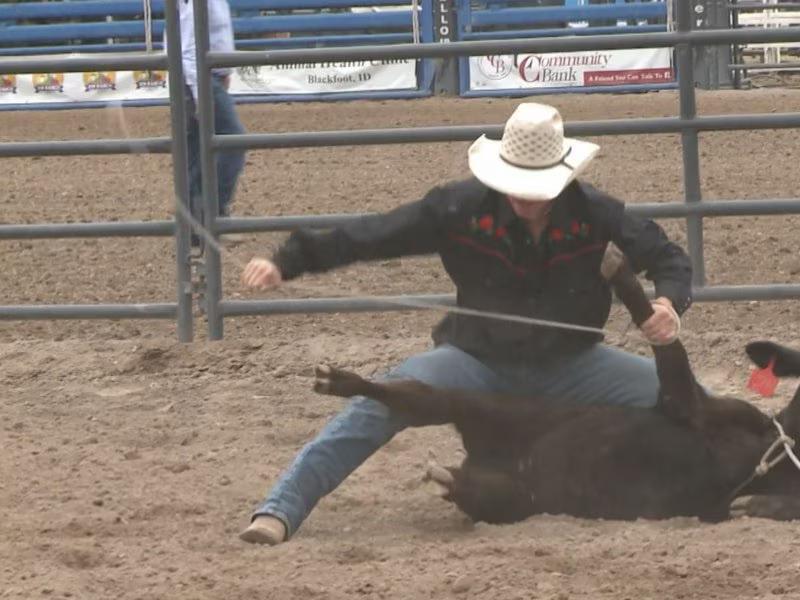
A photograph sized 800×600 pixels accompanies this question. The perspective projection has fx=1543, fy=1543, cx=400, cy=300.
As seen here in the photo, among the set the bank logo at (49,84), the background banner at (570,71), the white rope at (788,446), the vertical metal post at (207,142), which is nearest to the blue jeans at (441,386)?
the white rope at (788,446)

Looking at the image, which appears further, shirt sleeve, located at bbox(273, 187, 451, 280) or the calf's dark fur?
shirt sleeve, located at bbox(273, 187, 451, 280)

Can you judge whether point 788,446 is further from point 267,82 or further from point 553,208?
point 267,82

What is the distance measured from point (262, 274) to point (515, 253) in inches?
26.0

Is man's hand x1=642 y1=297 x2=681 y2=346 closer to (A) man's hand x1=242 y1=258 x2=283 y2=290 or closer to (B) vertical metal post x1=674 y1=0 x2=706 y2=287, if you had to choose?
(A) man's hand x1=242 y1=258 x2=283 y2=290

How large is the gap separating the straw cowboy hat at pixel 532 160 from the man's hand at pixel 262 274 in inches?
22.9

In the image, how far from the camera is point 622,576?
345cm

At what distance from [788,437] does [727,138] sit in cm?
692

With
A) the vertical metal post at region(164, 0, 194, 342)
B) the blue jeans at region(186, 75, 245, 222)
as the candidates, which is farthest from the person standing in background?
the vertical metal post at region(164, 0, 194, 342)

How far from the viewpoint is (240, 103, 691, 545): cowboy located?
399 cm

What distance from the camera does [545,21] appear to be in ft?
49.7

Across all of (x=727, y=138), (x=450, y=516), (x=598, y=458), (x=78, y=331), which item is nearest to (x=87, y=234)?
(x=78, y=331)

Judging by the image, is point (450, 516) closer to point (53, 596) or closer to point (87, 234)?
point (53, 596)

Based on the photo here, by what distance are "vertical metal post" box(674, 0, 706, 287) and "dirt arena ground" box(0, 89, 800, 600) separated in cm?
35

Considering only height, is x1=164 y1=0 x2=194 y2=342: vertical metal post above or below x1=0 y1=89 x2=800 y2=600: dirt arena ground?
above
